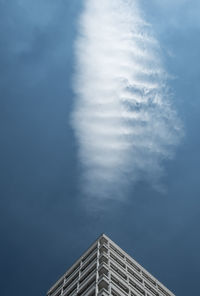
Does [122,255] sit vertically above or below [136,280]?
above

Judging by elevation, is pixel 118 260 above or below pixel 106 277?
above

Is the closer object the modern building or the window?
the modern building

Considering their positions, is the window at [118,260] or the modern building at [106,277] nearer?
the modern building at [106,277]

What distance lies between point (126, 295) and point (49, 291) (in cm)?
2368

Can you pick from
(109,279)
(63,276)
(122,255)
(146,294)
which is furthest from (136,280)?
(63,276)

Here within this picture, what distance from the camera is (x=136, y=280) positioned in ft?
179

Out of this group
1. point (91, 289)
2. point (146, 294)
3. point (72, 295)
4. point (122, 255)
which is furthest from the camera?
point (122, 255)

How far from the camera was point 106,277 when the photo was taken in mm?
45062

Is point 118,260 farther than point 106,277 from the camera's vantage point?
Yes

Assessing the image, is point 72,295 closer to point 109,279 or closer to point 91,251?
point 109,279

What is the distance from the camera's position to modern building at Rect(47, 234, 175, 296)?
146 ft

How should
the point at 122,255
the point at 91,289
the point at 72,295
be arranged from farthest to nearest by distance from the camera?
1. the point at 122,255
2. the point at 72,295
3. the point at 91,289

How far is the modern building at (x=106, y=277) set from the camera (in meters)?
44.5

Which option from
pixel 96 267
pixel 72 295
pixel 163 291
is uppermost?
pixel 163 291
